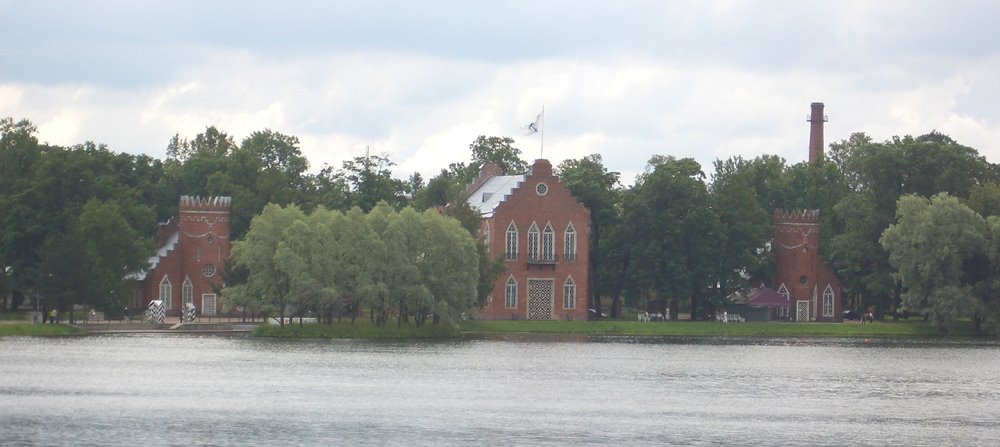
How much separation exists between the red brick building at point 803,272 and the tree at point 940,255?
16.1m

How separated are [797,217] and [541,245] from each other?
768 inches

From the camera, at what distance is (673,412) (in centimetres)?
5647

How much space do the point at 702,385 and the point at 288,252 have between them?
2991 centimetres

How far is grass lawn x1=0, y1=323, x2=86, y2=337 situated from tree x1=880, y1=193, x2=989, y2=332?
49.5m

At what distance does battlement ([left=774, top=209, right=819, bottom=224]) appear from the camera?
124 metres

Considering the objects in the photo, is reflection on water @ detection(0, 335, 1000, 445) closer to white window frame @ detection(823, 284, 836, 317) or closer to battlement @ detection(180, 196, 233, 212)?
battlement @ detection(180, 196, 233, 212)

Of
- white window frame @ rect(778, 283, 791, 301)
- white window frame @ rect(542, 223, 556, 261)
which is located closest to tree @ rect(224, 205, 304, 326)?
white window frame @ rect(542, 223, 556, 261)

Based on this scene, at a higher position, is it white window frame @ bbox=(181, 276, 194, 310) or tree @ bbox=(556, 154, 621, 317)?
tree @ bbox=(556, 154, 621, 317)

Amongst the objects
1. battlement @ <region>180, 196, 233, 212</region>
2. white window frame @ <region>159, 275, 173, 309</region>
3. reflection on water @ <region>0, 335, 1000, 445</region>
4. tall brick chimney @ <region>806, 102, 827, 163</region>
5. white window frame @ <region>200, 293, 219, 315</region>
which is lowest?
reflection on water @ <region>0, 335, 1000, 445</region>

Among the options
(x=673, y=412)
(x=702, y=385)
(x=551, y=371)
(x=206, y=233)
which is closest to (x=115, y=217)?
(x=206, y=233)

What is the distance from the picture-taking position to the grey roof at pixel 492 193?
386 feet

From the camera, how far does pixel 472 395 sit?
5972cm

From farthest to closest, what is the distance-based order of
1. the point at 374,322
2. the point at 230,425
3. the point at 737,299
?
1. the point at 737,299
2. the point at 374,322
3. the point at 230,425

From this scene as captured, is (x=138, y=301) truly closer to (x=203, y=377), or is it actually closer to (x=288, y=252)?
(x=288, y=252)
